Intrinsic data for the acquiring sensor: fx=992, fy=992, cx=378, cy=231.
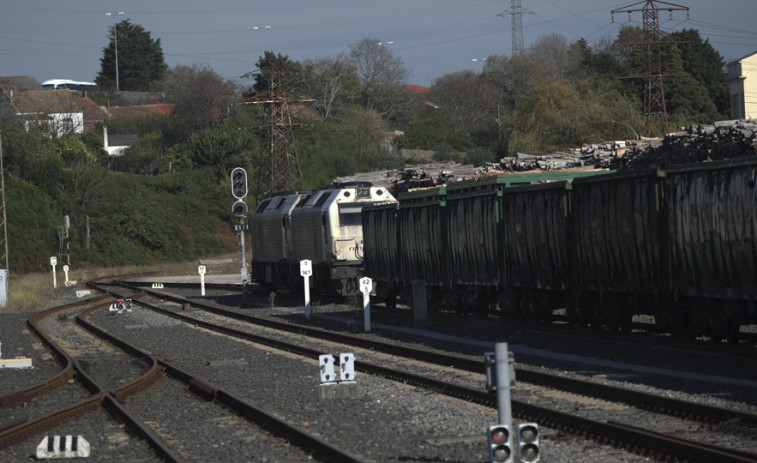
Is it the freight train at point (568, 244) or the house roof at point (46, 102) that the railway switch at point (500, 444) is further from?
the house roof at point (46, 102)

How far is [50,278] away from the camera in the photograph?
5691 centimetres

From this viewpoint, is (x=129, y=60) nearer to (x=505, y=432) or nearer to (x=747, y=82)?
(x=747, y=82)

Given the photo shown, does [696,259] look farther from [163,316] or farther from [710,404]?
[163,316]

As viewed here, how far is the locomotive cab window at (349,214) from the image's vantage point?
30.5 m

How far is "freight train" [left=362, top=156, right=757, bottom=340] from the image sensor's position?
564 inches

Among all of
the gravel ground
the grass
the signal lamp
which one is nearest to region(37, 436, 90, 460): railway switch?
the gravel ground

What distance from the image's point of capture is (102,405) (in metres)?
13.1

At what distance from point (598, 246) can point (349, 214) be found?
13787mm

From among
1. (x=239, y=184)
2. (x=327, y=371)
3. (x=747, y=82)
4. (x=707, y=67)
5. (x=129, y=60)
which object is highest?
(x=129, y=60)

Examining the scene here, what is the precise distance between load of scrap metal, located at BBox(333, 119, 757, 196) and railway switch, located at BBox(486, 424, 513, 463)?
10.5 meters

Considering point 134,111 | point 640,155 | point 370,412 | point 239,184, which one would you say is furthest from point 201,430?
point 134,111

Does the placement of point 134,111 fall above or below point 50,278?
above

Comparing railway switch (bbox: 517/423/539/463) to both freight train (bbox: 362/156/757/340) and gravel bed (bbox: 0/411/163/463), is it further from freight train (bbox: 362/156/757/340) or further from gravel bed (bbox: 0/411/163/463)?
freight train (bbox: 362/156/757/340)

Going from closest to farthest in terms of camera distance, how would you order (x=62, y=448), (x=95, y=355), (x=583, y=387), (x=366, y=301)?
(x=62, y=448) < (x=583, y=387) < (x=95, y=355) < (x=366, y=301)
